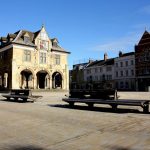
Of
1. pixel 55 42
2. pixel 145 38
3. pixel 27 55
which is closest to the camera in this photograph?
pixel 27 55

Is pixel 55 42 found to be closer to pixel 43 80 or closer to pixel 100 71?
pixel 43 80

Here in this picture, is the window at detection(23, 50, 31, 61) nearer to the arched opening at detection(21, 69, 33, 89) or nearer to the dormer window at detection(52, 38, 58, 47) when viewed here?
the arched opening at detection(21, 69, 33, 89)

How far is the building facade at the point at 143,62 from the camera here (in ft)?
196

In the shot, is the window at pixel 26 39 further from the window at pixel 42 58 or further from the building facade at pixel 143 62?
the building facade at pixel 143 62

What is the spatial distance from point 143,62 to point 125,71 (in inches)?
290

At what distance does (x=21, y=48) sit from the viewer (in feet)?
139

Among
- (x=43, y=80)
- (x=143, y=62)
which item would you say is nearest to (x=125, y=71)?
(x=143, y=62)

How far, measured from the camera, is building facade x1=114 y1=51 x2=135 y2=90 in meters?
65.2

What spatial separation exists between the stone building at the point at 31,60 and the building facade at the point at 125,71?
921 inches

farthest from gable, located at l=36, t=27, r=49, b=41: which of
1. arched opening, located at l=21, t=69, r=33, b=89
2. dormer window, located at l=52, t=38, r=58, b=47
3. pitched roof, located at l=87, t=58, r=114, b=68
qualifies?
pitched roof, located at l=87, t=58, r=114, b=68

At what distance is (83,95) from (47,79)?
3154cm

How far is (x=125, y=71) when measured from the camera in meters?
67.2

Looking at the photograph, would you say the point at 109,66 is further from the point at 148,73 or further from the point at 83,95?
the point at 83,95

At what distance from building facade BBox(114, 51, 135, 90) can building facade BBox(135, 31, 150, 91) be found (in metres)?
2.60
